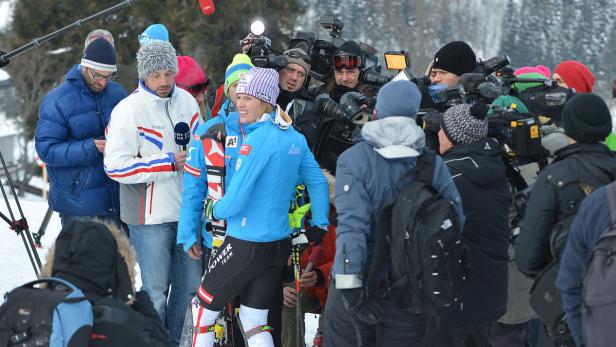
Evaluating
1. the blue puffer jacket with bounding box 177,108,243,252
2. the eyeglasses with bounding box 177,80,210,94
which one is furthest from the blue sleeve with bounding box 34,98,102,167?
the eyeglasses with bounding box 177,80,210,94

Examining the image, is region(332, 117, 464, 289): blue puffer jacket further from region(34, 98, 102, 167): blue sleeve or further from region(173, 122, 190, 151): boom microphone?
region(34, 98, 102, 167): blue sleeve

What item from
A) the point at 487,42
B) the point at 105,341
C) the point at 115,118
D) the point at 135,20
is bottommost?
the point at 487,42

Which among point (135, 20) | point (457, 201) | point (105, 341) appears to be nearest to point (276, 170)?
point (457, 201)

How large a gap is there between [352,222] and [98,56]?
2.11 m

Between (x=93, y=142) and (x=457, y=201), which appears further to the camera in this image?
(x=93, y=142)

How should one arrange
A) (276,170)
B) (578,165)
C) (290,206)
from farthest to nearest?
1. (290,206)
2. (276,170)
3. (578,165)

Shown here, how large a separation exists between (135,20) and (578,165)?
22.5 metres

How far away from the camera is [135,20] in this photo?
2511 cm

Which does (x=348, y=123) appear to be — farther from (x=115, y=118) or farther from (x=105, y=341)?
(x=105, y=341)

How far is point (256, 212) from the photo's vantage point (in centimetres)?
451

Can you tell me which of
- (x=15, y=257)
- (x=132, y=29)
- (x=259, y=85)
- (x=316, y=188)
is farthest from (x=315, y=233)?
(x=132, y=29)

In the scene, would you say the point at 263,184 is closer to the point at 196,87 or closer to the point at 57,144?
the point at 57,144

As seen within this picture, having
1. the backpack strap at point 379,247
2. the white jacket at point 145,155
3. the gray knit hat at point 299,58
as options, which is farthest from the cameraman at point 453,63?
the backpack strap at point 379,247

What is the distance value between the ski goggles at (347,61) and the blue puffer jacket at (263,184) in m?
1.57
